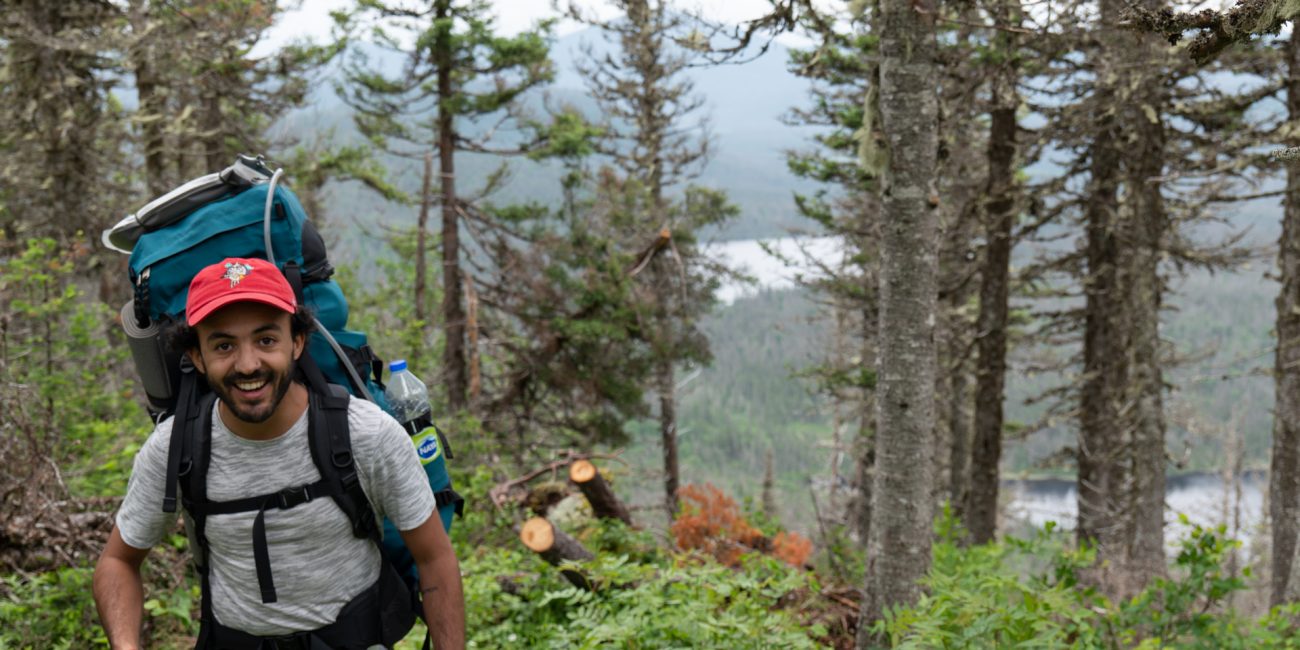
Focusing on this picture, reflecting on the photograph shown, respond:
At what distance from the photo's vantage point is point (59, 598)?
14.6 ft

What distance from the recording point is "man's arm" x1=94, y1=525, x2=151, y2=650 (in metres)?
2.65

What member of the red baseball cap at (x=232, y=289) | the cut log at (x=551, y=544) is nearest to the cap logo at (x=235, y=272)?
the red baseball cap at (x=232, y=289)

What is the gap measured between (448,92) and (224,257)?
1241cm

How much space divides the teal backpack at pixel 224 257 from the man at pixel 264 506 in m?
0.19

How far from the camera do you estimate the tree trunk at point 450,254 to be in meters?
14.5

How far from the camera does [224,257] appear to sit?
2.86 m

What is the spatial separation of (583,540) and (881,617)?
10.1 feet

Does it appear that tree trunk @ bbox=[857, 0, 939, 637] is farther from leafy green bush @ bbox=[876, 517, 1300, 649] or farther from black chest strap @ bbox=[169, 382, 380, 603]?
black chest strap @ bbox=[169, 382, 380, 603]

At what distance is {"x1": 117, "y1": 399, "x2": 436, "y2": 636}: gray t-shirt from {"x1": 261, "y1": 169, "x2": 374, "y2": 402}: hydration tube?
225 millimetres

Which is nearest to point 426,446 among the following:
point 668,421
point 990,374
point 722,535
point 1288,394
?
point 722,535

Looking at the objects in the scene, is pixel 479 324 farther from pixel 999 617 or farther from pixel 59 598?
pixel 999 617

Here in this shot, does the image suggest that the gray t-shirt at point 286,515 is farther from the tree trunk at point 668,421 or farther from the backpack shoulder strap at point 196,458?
the tree trunk at point 668,421

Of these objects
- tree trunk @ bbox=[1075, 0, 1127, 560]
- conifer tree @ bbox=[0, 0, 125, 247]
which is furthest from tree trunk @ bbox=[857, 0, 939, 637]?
conifer tree @ bbox=[0, 0, 125, 247]

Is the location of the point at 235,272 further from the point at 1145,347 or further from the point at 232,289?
the point at 1145,347
